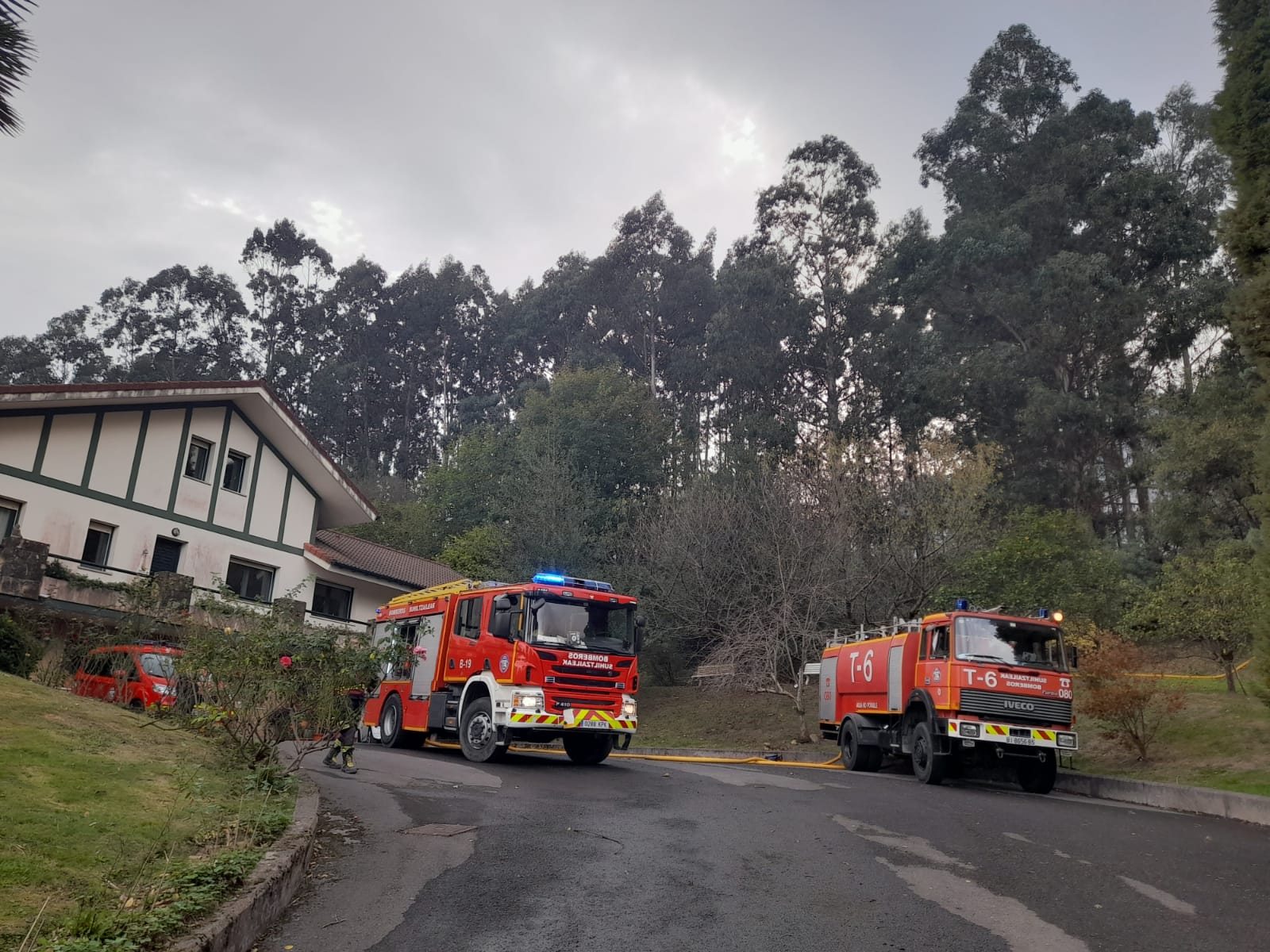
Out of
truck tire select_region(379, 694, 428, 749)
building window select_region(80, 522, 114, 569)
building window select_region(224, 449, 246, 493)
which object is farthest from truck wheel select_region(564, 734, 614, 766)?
building window select_region(224, 449, 246, 493)

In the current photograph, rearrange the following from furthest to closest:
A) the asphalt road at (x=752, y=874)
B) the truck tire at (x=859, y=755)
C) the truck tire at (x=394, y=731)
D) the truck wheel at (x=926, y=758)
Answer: the truck tire at (x=394, y=731) → the truck tire at (x=859, y=755) → the truck wheel at (x=926, y=758) → the asphalt road at (x=752, y=874)

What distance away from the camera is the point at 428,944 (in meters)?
5.07

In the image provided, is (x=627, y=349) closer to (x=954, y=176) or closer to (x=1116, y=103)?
(x=954, y=176)

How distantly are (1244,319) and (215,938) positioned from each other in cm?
1468

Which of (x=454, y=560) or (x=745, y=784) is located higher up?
(x=454, y=560)

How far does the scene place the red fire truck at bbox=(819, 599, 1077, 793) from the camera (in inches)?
574

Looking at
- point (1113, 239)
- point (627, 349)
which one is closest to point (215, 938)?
point (1113, 239)

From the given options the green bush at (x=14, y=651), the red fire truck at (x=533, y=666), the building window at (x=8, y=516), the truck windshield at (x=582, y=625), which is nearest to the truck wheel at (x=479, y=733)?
the red fire truck at (x=533, y=666)

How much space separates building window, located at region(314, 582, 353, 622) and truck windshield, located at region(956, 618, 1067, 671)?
67.6 feet

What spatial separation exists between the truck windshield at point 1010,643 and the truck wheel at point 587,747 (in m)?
5.88

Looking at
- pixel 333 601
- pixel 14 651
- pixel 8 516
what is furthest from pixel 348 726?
pixel 333 601

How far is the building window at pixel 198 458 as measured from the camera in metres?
25.9

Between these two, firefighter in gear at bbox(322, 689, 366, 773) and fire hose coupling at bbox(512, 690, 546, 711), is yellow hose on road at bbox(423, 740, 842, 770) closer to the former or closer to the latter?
fire hose coupling at bbox(512, 690, 546, 711)

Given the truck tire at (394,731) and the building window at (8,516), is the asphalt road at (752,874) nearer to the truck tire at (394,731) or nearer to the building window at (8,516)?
the truck tire at (394,731)
